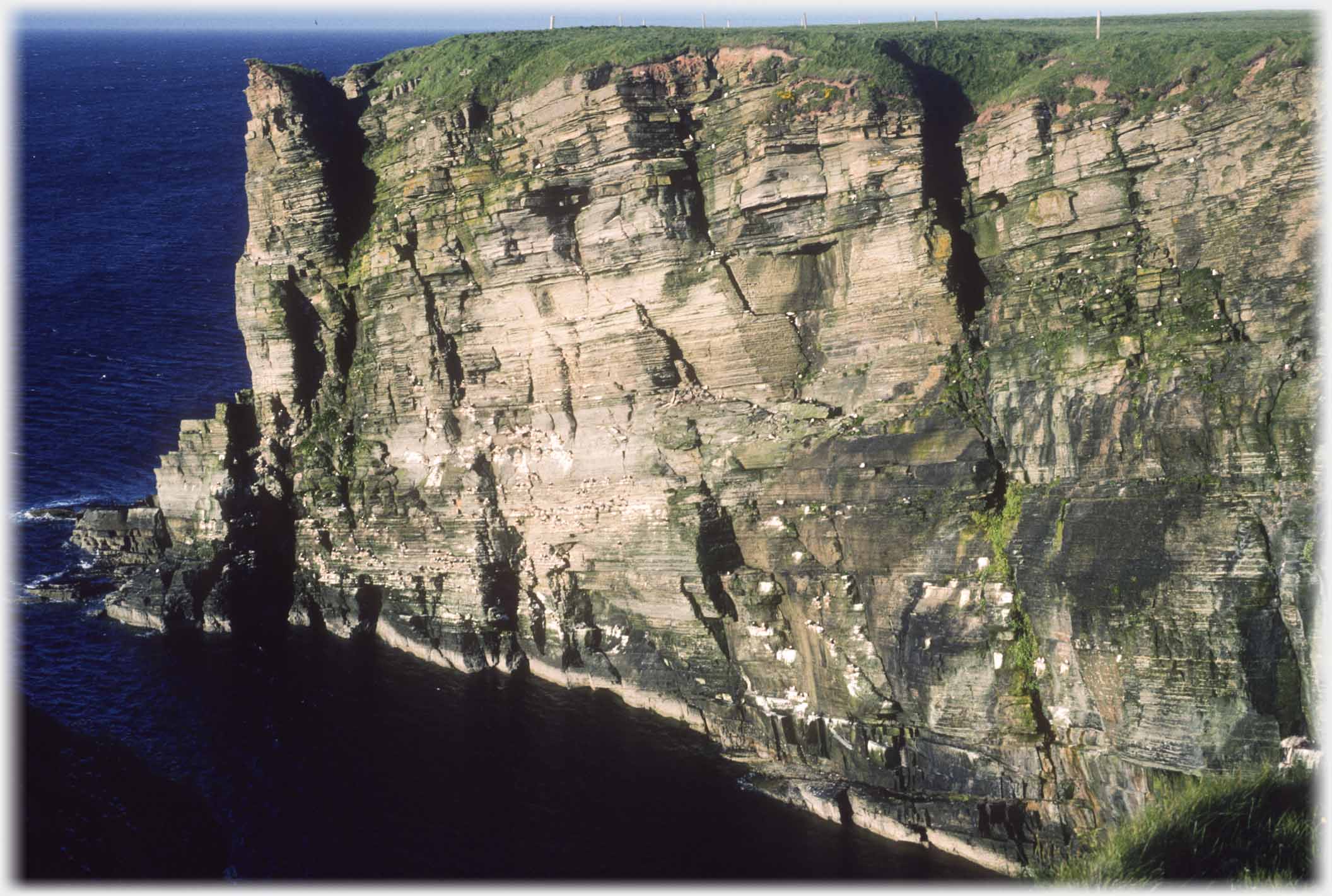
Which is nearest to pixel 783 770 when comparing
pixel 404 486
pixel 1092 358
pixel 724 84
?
pixel 1092 358

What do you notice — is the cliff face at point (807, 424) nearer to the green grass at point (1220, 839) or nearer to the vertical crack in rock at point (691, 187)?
the vertical crack in rock at point (691, 187)

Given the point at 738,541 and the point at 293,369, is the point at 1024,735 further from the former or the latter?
the point at 293,369

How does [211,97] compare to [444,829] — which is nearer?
[444,829]

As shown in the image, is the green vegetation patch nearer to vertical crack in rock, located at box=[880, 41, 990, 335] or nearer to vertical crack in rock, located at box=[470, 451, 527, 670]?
vertical crack in rock, located at box=[880, 41, 990, 335]

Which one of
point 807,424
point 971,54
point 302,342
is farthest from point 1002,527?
point 302,342

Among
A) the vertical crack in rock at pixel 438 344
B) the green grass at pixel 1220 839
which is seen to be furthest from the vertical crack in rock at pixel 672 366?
the green grass at pixel 1220 839
